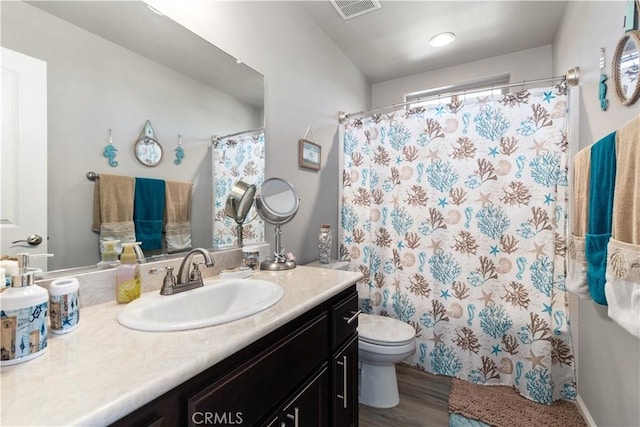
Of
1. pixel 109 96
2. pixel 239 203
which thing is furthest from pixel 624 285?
pixel 109 96

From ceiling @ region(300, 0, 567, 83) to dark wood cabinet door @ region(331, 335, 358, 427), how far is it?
2.09m

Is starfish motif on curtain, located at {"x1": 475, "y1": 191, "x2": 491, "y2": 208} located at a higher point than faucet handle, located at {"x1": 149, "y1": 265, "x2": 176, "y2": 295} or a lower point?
higher

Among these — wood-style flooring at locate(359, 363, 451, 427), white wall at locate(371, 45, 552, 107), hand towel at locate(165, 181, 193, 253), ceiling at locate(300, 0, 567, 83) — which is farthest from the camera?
white wall at locate(371, 45, 552, 107)

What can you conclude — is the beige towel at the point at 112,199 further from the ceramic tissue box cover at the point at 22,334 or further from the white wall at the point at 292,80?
the white wall at the point at 292,80

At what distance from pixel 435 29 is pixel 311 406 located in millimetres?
2523

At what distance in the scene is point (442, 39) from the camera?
2.25 m

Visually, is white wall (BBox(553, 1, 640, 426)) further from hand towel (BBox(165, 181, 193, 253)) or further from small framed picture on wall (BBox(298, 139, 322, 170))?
hand towel (BBox(165, 181, 193, 253))

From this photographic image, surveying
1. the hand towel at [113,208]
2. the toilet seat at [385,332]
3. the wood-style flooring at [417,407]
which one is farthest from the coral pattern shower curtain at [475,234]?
the hand towel at [113,208]

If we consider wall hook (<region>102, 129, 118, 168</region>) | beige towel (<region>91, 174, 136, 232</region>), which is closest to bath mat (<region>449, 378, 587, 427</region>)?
beige towel (<region>91, 174, 136, 232</region>)

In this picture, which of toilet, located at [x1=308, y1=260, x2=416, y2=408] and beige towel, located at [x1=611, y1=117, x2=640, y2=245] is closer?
beige towel, located at [x1=611, y1=117, x2=640, y2=245]

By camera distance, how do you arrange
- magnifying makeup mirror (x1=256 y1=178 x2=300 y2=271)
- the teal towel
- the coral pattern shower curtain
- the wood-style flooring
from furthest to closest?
the coral pattern shower curtain → the wood-style flooring → magnifying makeup mirror (x1=256 y1=178 x2=300 y2=271) → the teal towel

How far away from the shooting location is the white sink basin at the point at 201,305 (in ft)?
2.33

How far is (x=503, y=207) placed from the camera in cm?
175

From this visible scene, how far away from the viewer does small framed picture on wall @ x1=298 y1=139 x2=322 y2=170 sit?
6.23 feet
